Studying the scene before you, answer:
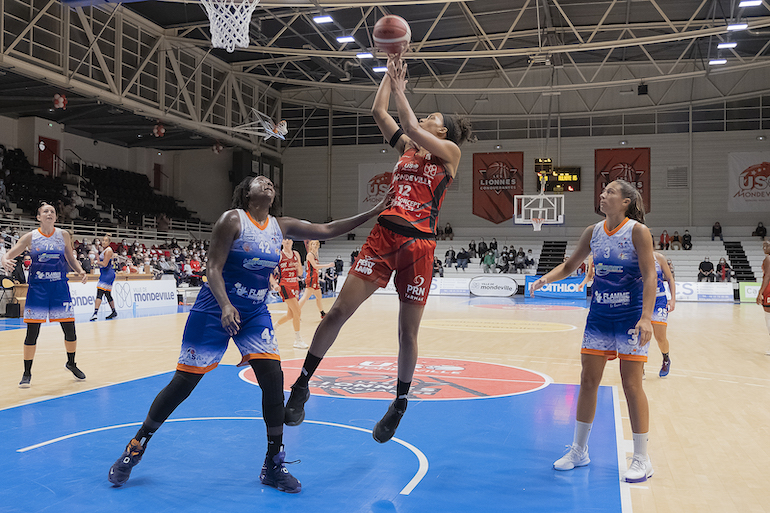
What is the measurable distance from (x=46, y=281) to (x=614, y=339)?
5957 millimetres

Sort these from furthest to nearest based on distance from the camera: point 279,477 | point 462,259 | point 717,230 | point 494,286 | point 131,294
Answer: point 717,230 → point 462,259 → point 494,286 → point 131,294 → point 279,477

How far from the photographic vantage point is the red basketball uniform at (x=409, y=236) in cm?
410

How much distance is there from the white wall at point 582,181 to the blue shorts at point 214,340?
29.1 m

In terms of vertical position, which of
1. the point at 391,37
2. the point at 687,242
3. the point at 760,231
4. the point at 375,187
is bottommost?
the point at 687,242

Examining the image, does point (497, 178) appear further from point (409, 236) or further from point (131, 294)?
point (409, 236)

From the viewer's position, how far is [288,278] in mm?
10789

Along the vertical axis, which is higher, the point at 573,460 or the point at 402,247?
the point at 402,247

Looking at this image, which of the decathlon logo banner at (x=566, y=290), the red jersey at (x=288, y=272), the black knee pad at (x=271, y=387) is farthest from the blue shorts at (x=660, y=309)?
the decathlon logo banner at (x=566, y=290)

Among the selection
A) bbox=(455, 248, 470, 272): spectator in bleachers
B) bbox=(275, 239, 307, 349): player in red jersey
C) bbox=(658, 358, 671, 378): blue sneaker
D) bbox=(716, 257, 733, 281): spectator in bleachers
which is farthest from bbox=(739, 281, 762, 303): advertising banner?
bbox=(275, 239, 307, 349): player in red jersey

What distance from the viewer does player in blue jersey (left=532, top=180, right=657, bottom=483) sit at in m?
4.06

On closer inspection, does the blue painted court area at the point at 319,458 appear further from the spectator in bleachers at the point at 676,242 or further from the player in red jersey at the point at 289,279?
the spectator in bleachers at the point at 676,242

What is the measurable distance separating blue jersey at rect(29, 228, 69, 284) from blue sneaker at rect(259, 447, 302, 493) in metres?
4.42

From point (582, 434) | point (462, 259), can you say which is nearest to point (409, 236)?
point (582, 434)

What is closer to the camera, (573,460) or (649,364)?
(573,460)
